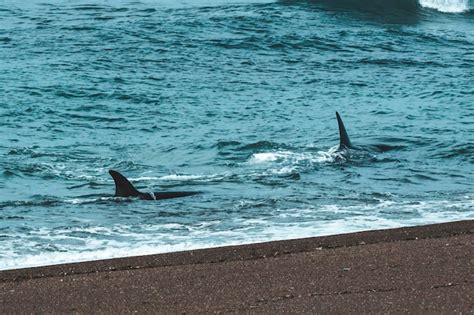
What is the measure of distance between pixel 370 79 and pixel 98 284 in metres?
12.9

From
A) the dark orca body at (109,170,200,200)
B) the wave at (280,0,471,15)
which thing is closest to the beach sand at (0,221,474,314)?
the dark orca body at (109,170,200,200)

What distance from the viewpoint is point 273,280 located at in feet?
20.3

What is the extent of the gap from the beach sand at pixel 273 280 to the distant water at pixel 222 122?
2.58ft

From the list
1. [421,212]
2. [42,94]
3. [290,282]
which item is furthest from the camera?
[42,94]

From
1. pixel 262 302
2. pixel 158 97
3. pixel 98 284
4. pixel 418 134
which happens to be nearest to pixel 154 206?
pixel 98 284

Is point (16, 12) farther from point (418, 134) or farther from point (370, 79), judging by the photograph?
point (418, 134)

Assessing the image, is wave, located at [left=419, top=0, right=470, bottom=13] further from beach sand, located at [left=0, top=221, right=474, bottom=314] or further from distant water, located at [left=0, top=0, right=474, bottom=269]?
beach sand, located at [left=0, top=221, right=474, bottom=314]

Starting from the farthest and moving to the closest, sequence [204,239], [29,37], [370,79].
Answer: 1. [29,37]
2. [370,79]
3. [204,239]

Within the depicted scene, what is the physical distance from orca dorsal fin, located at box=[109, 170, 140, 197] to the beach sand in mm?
2629

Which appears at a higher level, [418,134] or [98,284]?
[98,284]

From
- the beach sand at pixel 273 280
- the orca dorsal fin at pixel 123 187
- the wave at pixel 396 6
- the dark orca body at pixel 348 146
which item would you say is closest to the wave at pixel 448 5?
the wave at pixel 396 6

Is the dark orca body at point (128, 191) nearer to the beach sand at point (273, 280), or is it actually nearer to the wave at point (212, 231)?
the wave at point (212, 231)

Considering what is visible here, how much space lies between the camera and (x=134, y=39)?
2233 centimetres

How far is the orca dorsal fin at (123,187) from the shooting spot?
31.4ft
